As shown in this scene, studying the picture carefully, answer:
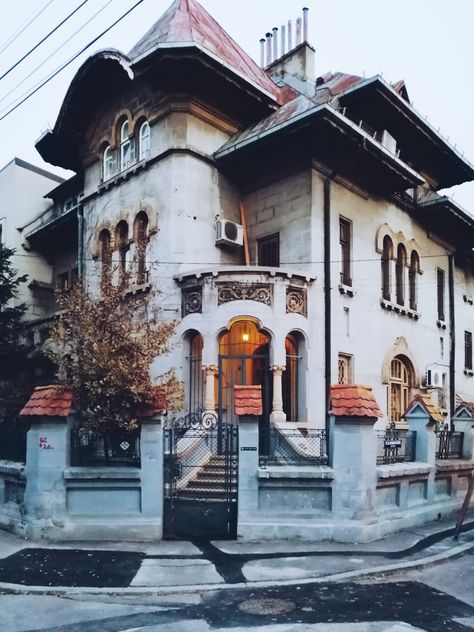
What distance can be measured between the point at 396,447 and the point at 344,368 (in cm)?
454

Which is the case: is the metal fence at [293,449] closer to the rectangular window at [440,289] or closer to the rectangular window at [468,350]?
the rectangular window at [440,289]

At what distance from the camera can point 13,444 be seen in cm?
1252

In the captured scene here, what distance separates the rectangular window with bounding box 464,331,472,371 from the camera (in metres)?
25.7

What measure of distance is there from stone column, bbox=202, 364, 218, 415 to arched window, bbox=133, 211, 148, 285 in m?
3.67

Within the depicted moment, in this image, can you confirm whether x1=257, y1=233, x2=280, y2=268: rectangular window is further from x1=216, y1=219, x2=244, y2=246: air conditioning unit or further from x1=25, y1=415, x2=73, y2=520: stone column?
x1=25, y1=415, x2=73, y2=520: stone column

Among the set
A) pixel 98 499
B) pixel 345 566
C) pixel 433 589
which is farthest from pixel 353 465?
pixel 98 499

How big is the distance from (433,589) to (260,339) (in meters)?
9.31

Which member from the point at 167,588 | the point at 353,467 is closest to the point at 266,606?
the point at 167,588

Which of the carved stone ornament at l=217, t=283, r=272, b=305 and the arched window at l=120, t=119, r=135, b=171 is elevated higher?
the arched window at l=120, t=119, r=135, b=171

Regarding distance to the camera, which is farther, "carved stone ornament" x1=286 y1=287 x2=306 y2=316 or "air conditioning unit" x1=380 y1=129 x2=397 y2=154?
"air conditioning unit" x1=380 y1=129 x2=397 y2=154

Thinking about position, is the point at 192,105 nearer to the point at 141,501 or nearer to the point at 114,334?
the point at 114,334

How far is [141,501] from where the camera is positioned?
35.7ft

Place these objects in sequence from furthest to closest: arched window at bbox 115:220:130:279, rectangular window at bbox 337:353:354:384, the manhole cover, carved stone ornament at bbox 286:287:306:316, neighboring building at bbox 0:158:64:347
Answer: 1. neighboring building at bbox 0:158:64:347
2. arched window at bbox 115:220:130:279
3. rectangular window at bbox 337:353:354:384
4. carved stone ornament at bbox 286:287:306:316
5. the manhole cover

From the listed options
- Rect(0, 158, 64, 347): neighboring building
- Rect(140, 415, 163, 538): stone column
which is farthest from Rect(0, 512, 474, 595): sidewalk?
Rect(0, 158, 64, 347): neighboring building
